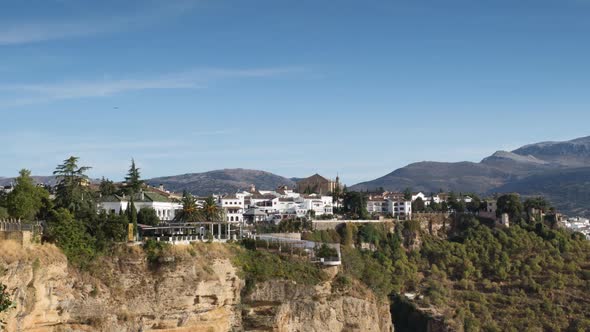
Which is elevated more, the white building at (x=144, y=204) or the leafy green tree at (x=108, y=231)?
the white building at (x=144, y=204)

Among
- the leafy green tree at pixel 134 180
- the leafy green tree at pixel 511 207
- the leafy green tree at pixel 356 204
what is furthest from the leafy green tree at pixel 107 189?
the leafy green tree at pixel 511 207

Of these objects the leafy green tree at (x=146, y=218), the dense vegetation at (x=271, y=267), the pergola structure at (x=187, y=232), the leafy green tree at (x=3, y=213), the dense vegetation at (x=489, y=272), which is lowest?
the dense vegetation at (x=489, y=272)

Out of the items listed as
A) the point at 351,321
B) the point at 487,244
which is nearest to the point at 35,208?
the point at 351,321

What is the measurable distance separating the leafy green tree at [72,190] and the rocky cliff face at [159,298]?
6096mm

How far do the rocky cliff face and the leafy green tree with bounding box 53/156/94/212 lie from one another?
6.10 meters

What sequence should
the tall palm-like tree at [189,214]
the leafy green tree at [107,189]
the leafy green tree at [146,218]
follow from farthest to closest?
the leafy green tree at [107,189] < the tall palm-like tree at [189,214] < the leafy green tree at [146,218]

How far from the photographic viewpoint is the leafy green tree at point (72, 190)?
41.7m

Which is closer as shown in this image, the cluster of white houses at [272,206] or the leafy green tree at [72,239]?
the leafy green tree at [72,239]

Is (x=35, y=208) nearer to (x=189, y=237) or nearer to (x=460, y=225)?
(x=189, y=237)

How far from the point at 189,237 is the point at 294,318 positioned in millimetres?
6915

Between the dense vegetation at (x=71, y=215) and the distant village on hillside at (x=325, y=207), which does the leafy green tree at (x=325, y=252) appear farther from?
the distant village on hillside at (x=325, y=207)

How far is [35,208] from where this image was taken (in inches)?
1581

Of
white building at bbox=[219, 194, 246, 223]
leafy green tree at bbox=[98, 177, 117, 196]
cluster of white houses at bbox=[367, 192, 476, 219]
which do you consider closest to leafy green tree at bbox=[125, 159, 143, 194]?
leafy green tree at bbox=[98, 177, 117, 196]

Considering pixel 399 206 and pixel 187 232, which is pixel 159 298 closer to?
pixel 187 232
